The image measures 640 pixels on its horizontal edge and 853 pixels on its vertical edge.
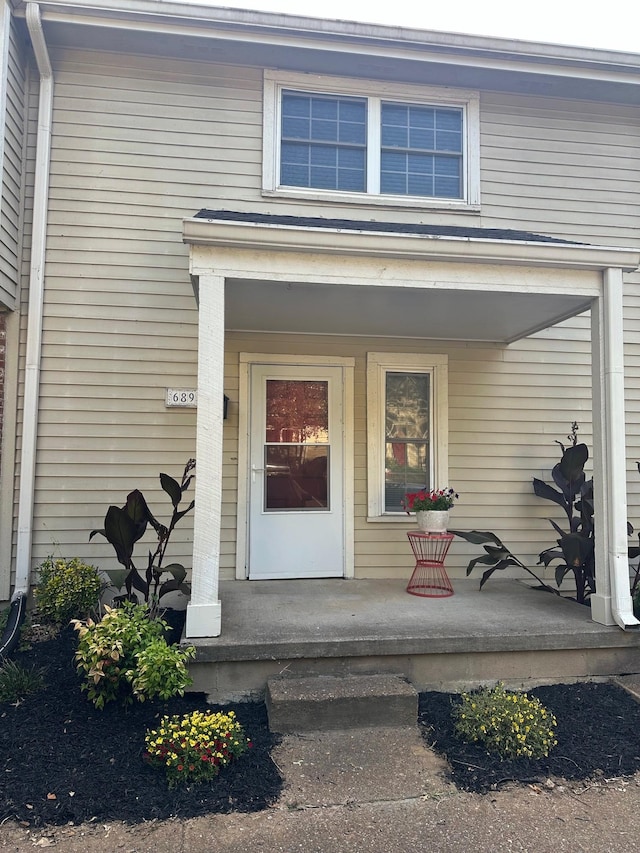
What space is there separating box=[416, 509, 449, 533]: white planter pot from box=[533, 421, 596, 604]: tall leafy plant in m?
0.88

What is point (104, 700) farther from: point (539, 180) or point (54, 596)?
point (539, 180)

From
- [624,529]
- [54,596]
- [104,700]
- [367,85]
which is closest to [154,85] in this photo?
[367,85]

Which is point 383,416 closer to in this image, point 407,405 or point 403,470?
point 407,405

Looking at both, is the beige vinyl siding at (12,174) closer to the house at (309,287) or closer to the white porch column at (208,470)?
the house at (309,287)

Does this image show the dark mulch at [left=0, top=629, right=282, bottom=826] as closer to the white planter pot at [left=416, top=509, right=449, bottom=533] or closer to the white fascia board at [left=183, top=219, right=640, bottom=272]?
the white planter pot at [left=416, top=509, right=449, bottom=533]

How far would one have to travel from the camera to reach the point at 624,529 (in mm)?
3953

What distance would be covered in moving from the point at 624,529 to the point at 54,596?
12.9ft

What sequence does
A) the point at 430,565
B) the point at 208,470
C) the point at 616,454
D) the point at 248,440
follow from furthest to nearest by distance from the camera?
the point at 248,440
the point at 430,565
the point at 616,454
the point at 208,470

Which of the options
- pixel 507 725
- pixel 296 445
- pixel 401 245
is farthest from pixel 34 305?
pixel 507 725

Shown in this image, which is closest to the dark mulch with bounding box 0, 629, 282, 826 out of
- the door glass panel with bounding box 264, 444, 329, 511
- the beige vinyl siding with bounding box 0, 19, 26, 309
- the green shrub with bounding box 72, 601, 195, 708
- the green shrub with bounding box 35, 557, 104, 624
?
the green shrub with bounding box 72, 601, 195, 708

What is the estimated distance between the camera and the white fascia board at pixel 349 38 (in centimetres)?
465

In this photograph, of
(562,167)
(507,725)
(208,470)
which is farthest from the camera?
(562,167)

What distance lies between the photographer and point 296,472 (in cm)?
519

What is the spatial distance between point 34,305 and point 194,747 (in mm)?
3565
